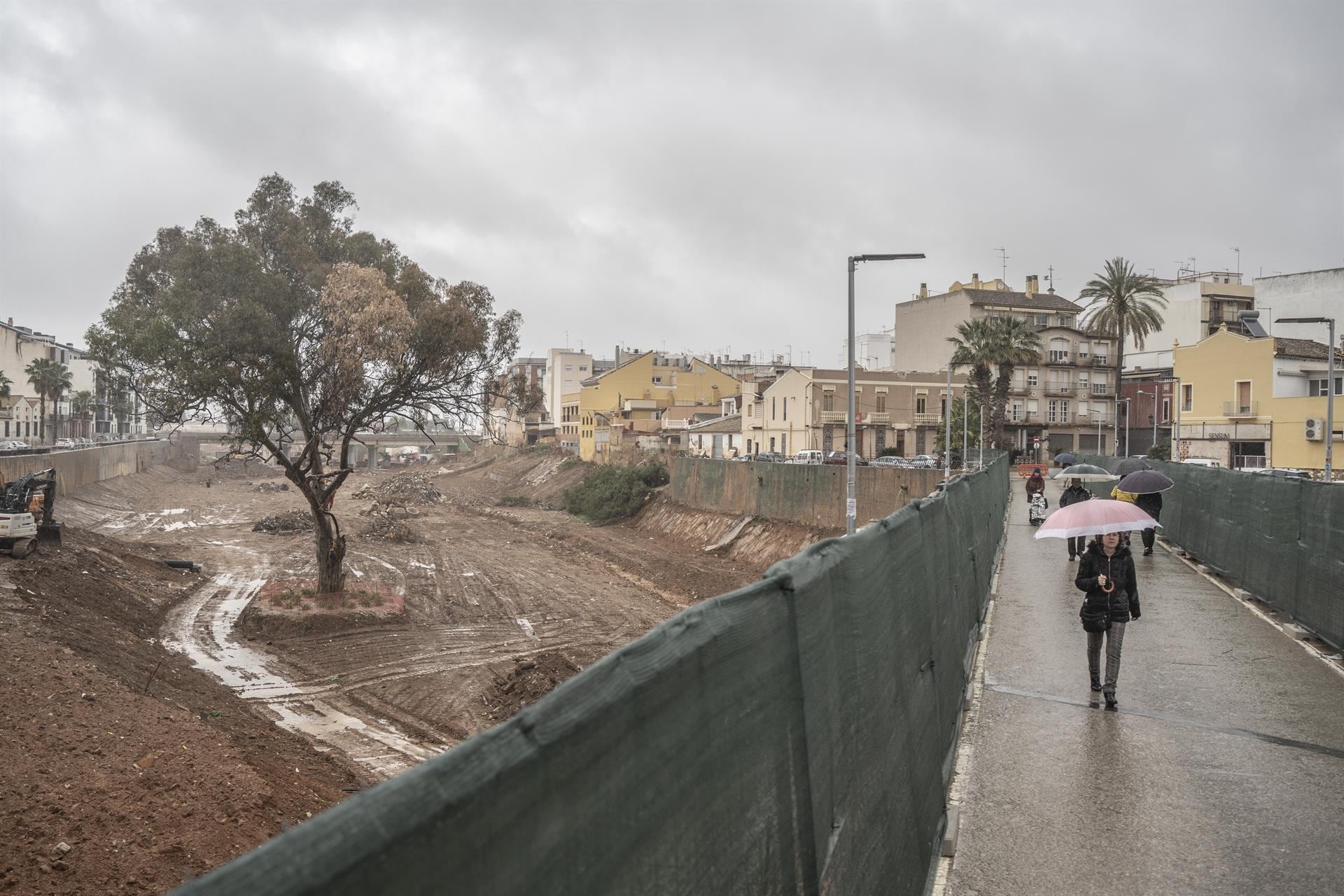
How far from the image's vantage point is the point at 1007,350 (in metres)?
65.3

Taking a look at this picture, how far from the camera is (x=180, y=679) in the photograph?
20.2 metres

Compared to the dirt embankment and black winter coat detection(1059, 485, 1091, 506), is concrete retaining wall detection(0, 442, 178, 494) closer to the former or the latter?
the dirt embankment

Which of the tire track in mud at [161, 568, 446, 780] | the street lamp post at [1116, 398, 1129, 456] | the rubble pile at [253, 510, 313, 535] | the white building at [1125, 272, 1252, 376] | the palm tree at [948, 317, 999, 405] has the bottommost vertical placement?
the tire track in mud at [161, 568, 446, 780]

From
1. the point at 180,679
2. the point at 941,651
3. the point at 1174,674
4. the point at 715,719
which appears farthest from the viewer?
the point at 180,679

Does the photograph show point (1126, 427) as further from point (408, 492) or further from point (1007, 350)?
point (408, 492)

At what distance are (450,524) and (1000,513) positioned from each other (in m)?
39.4

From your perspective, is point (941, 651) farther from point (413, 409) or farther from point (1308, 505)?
point (413, 409)

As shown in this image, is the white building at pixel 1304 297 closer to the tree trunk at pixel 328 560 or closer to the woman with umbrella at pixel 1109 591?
the tree trunk at pixel 328 560

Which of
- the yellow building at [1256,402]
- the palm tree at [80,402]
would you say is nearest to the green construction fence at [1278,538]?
the yellow building at [1256,402]

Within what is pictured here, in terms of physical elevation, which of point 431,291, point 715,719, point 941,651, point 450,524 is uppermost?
point 431,291

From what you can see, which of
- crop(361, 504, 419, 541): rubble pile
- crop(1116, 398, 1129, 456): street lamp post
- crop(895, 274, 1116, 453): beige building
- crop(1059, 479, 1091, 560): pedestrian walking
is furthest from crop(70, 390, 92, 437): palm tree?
crop(1059, 479, 1091, 560): pedestrian walking

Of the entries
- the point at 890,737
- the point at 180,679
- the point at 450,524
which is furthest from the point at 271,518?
the point at 890,737

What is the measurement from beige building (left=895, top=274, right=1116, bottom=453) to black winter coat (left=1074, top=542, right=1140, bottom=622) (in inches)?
3153

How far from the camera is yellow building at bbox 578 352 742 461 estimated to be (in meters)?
99.1
